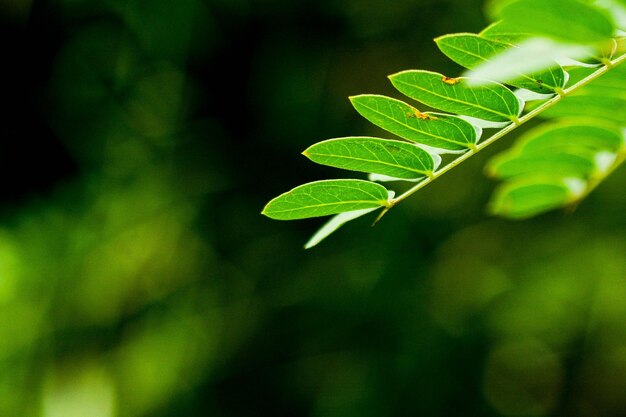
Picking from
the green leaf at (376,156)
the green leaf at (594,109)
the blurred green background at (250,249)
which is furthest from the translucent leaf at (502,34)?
the blurred green background at (250,249)

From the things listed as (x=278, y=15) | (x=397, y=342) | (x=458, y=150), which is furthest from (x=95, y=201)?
(x=458, y=150)

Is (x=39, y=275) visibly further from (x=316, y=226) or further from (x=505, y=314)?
(x=505, y=314)

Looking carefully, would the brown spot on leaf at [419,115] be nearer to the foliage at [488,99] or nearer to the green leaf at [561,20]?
the foliage at [488,99]

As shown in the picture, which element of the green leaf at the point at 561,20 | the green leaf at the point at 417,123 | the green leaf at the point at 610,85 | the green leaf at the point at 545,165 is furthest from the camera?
the green leaf at the point at 545,165

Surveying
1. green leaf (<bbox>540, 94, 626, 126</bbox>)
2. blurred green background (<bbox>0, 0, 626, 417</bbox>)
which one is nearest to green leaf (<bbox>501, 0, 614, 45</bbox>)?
green leaf (<bbox>540, 94, 626, 126</bbox>)

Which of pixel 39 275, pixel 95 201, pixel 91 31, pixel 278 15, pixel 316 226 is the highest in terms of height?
pixel 91 31

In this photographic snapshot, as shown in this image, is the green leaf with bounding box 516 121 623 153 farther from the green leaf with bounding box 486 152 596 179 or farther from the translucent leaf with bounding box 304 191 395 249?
the translucent leaf with bounding box 304 191 395 249
